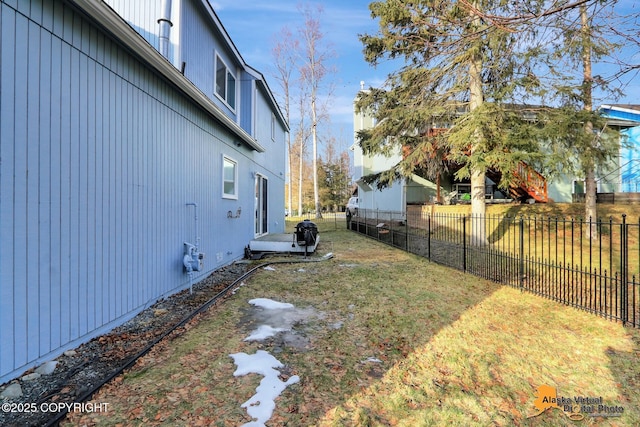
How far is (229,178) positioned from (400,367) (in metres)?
6.41

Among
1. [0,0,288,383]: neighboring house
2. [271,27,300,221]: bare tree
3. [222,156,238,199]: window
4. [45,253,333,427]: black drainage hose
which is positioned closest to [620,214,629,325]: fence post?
[45,253,333,427]: black drainage hose

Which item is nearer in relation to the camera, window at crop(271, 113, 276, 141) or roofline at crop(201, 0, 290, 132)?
roofline at crop(201, 0, 290, 132)

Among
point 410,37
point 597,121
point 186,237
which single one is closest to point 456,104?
point 410,37

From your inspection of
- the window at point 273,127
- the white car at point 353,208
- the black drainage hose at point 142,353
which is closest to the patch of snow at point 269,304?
the black drainage hose at point 142,353

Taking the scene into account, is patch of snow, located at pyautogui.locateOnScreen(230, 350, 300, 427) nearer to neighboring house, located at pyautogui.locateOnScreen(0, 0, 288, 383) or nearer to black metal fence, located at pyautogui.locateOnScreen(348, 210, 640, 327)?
neighboring house, located at pyautogui.locateOnScreen(0, 0, 288, 383)

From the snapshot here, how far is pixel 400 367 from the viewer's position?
3.07m

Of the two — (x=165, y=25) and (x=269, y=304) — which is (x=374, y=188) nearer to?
(x=165, y=25)

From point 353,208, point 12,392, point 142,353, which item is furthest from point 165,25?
point 353,208

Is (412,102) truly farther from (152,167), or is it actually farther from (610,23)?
Result: (152,167)

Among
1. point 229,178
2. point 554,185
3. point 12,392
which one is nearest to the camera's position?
point 12,392

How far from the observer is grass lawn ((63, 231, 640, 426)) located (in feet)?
7.82

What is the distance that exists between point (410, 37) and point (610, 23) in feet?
18.5

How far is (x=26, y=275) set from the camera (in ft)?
8.74

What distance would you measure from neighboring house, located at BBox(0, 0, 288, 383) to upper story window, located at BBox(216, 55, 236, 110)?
4.78ft
